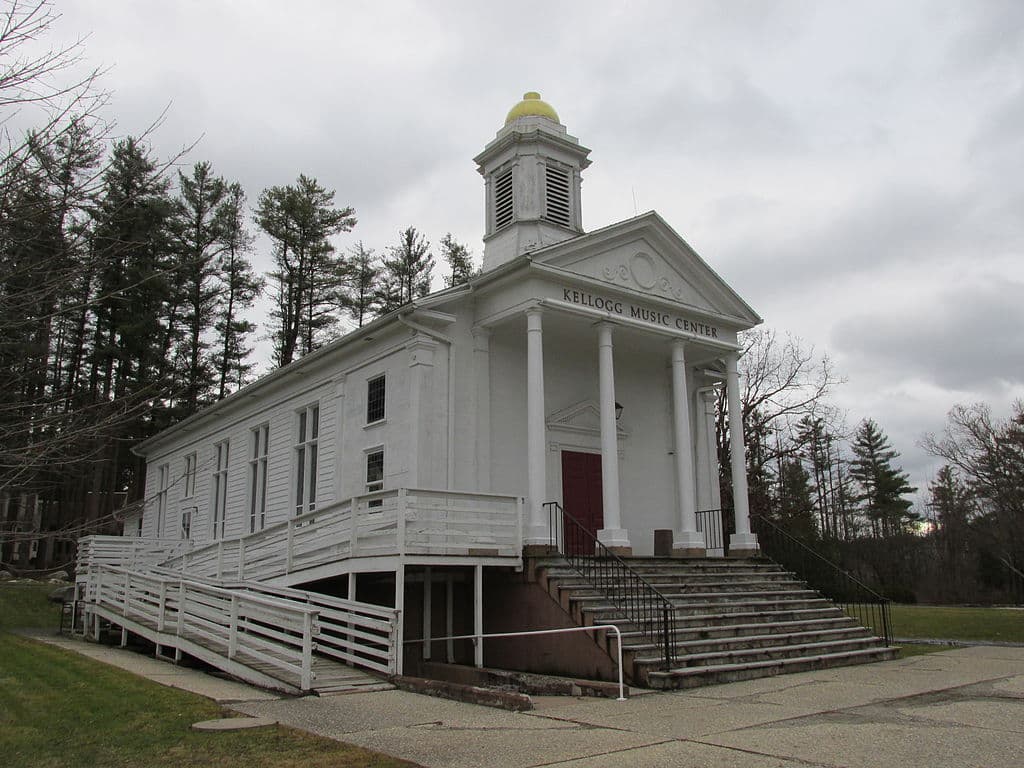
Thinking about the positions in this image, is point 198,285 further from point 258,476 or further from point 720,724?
point 720,724

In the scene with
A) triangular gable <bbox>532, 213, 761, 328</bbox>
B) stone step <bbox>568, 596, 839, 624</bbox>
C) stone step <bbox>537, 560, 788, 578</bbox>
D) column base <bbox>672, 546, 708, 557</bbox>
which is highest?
triangular gable <bbox>532, 213, 761, 328</bbox>

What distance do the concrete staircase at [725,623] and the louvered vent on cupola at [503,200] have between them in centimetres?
949

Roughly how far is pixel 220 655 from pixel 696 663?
23.5 feet

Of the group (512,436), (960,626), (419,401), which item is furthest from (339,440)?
(960,626)

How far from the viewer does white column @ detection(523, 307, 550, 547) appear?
14969 millimetres

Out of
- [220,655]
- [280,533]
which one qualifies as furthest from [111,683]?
[280,533]

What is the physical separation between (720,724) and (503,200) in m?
15.3

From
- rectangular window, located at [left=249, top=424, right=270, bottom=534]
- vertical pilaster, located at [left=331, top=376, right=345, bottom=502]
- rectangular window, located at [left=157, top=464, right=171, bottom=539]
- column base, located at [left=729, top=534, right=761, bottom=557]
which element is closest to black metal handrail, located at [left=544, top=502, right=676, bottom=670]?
column base, located at [left=729, top=534, right=761, bottom=557]

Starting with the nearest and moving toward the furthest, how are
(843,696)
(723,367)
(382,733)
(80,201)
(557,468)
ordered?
(80,201) < (382,733) < (843,696) < (557,468) < (723,367)

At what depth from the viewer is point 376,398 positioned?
18016mm

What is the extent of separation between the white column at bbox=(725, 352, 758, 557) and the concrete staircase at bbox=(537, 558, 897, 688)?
0.82 metres

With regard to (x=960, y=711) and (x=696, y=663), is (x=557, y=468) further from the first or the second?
(x=960, y=711)

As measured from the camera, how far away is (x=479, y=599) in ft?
45.6

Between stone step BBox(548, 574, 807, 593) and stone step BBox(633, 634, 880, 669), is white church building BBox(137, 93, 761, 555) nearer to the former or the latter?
stone step BBox(548, 574, 807, 593)
